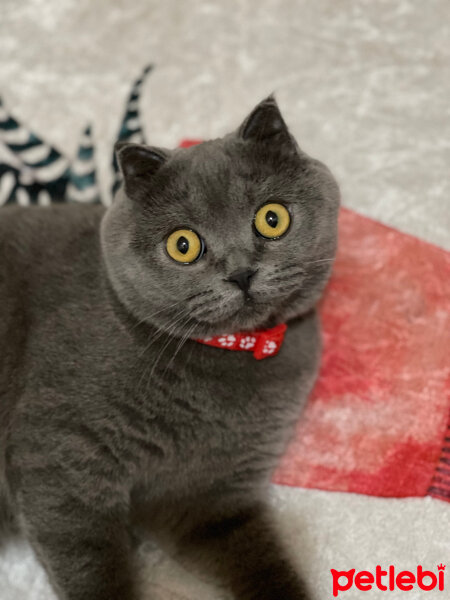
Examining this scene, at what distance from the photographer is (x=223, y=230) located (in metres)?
1.03

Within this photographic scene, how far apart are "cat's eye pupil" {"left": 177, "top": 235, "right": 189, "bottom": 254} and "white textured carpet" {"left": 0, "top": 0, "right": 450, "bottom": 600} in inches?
24.0

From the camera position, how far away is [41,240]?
4.24ft

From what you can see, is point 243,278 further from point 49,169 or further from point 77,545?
point 49,169

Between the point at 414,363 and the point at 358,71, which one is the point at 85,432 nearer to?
the point at 414,363

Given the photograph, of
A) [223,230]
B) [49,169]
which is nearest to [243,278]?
[223,230]

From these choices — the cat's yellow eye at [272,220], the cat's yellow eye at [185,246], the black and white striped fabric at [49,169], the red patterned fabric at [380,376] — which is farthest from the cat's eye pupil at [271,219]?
the black and white striped fabric at [49,169]

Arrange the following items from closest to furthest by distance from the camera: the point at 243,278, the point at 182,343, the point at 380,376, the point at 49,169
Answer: the point at 243,278
the point at 182,343
the point at 380,376
the point at 49,169

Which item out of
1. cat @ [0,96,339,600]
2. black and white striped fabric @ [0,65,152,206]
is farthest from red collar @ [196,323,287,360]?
black and white striped fabric @ [0,65,152,206]

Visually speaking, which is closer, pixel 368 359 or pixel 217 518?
pixel 217 518

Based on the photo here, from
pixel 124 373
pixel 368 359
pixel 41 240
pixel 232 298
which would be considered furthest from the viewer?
pixel 368 359

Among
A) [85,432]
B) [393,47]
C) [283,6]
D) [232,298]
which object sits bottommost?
[85,432]

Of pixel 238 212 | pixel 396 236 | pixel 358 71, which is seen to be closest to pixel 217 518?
pixel 238 212

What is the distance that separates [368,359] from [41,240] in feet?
2.31

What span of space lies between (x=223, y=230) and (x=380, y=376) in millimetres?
549
